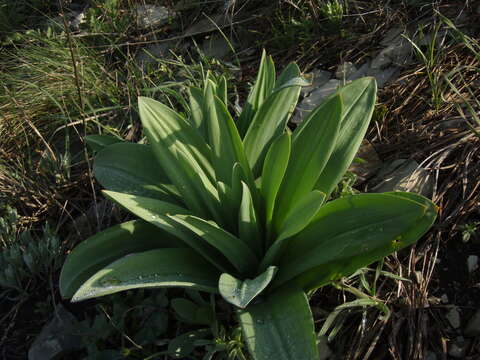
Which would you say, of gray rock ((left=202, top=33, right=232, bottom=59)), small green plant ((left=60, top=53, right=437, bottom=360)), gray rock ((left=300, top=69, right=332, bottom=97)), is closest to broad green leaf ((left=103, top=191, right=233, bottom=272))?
small green plant ((left=60, top=53, right=437, bottom=360))

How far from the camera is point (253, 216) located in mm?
1484

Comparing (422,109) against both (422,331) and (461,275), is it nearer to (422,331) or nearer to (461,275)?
(461,275)

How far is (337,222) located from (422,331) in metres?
0.43

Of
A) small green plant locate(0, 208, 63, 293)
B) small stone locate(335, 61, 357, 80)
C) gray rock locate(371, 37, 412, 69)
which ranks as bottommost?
small green plant locate(0, 208, 63, 293)

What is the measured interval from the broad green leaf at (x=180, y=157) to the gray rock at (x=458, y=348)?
76cm

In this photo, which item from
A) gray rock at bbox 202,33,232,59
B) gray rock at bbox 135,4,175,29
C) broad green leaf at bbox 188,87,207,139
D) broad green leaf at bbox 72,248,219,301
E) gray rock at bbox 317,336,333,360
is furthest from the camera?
gray rock at bbox 135,4,175,29

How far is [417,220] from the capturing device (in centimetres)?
134

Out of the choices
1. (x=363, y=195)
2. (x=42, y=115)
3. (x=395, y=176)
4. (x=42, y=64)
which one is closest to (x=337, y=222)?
(x=363, y=195)

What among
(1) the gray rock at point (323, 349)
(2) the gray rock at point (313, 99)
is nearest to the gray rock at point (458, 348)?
(1) the gray rock at point (323, 349)

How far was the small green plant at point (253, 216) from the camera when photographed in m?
1.35

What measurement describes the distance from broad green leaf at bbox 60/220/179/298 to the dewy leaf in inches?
13.1

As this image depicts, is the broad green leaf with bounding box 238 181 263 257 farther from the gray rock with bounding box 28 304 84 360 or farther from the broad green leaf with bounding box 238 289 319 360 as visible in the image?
the gray rock with bounding box 28 304 84 360

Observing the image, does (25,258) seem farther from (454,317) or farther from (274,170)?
(454,317)

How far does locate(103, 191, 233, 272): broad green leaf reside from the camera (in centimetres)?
146
